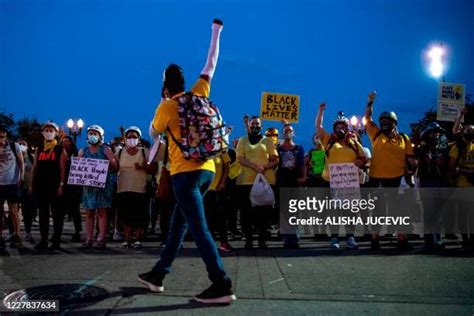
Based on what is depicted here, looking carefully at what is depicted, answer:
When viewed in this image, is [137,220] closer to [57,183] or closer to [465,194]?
[57,183]

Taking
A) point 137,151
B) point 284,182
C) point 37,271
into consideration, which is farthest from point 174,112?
point 284,182

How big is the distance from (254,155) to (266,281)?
3.37m

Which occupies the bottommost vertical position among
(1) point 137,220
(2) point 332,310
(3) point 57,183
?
(2) point 332,310

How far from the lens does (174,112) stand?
14.3 feet

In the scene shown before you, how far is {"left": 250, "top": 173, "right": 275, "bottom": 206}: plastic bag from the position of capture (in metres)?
7.93

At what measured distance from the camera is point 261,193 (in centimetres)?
793

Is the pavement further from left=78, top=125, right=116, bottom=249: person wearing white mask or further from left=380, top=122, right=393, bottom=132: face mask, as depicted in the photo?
left=380, top=122, right=393, bottom=132: face mask

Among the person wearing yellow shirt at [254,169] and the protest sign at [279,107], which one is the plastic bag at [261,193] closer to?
the person wearing yellow shirt at [254,169]

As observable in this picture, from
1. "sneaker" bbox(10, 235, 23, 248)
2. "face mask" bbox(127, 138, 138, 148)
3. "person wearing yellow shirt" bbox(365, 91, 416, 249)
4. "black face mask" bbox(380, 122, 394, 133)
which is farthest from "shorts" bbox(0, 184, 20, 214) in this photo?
"black face mask" bbox(380, 122, 394, 133)

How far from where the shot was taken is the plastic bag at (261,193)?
7.93 m

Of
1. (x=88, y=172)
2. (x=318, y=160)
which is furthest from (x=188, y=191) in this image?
(x=318, y=160)

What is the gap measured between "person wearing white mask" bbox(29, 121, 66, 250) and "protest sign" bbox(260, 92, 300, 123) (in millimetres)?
4909

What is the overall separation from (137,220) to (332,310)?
494 cm

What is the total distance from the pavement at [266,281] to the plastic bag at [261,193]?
89 centimetres
